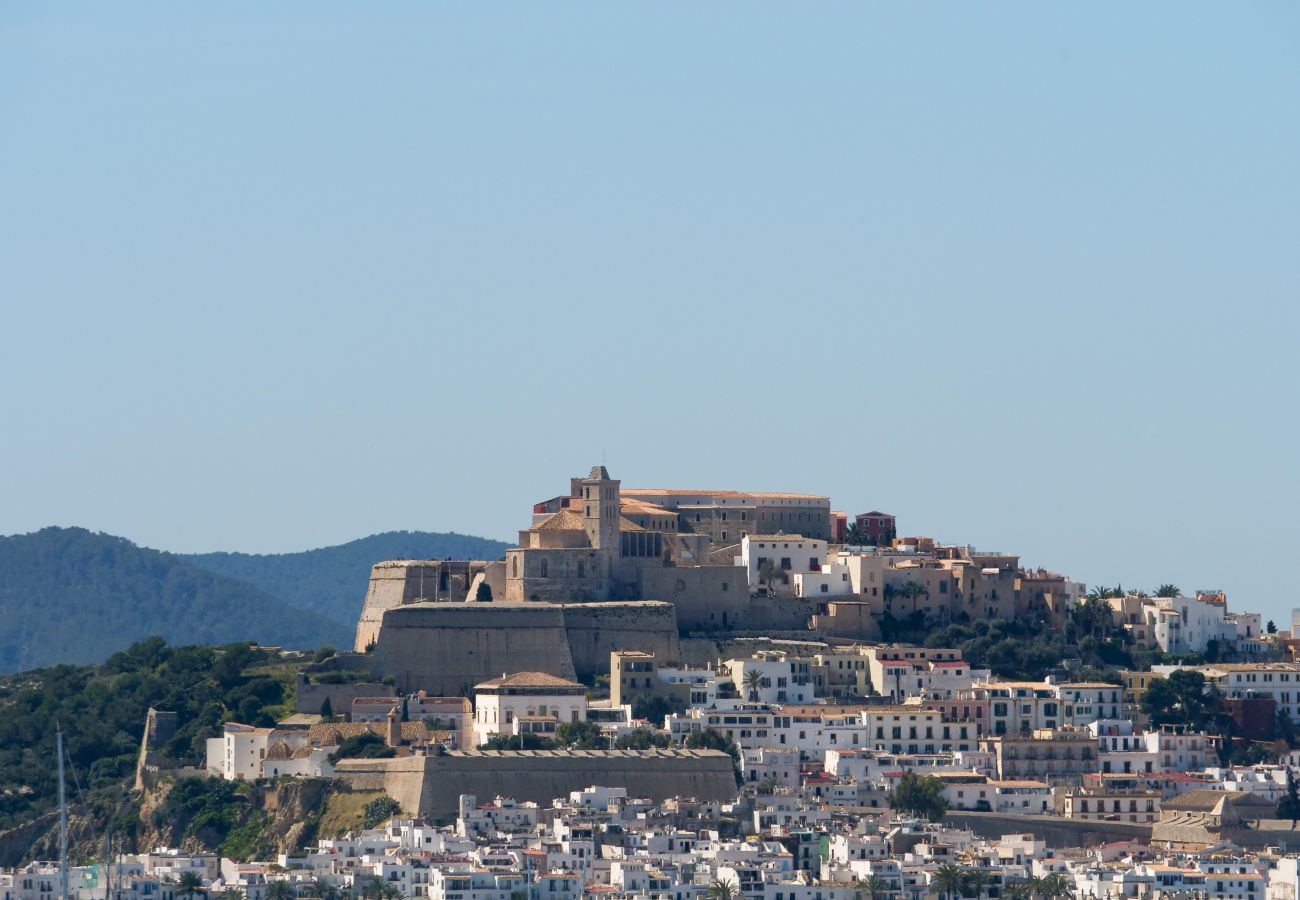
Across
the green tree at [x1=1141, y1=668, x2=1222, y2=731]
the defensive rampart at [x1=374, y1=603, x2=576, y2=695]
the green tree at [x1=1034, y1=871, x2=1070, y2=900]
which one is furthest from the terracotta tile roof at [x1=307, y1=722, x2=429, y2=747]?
the green tree at [x1=1141, y1=668, x2=1222, y2=731]

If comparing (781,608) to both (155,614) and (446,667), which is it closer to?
(446,667)

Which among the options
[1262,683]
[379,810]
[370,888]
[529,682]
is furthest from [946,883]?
[1262,683]

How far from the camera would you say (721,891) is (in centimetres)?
6769

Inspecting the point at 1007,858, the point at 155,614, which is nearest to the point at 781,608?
the point at 1007,858

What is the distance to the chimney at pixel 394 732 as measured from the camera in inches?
3140

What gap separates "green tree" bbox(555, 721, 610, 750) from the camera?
7875 centimetres

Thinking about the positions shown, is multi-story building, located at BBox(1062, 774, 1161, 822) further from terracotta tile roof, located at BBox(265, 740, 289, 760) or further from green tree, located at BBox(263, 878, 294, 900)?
green tree, located at BBox(263, 878, 294, 900)

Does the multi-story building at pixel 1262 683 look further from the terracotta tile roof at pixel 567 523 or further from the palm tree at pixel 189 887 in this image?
the palm tree at pixel 189 887

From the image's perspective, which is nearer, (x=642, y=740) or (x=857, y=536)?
(x=642, y=740)

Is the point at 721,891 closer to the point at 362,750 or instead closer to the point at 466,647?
the point at 362,750

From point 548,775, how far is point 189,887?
10377mm

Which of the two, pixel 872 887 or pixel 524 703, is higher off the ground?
pixel 524 703

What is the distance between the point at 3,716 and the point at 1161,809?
33913 millimetres

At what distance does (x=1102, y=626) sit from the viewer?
91.0 metres
